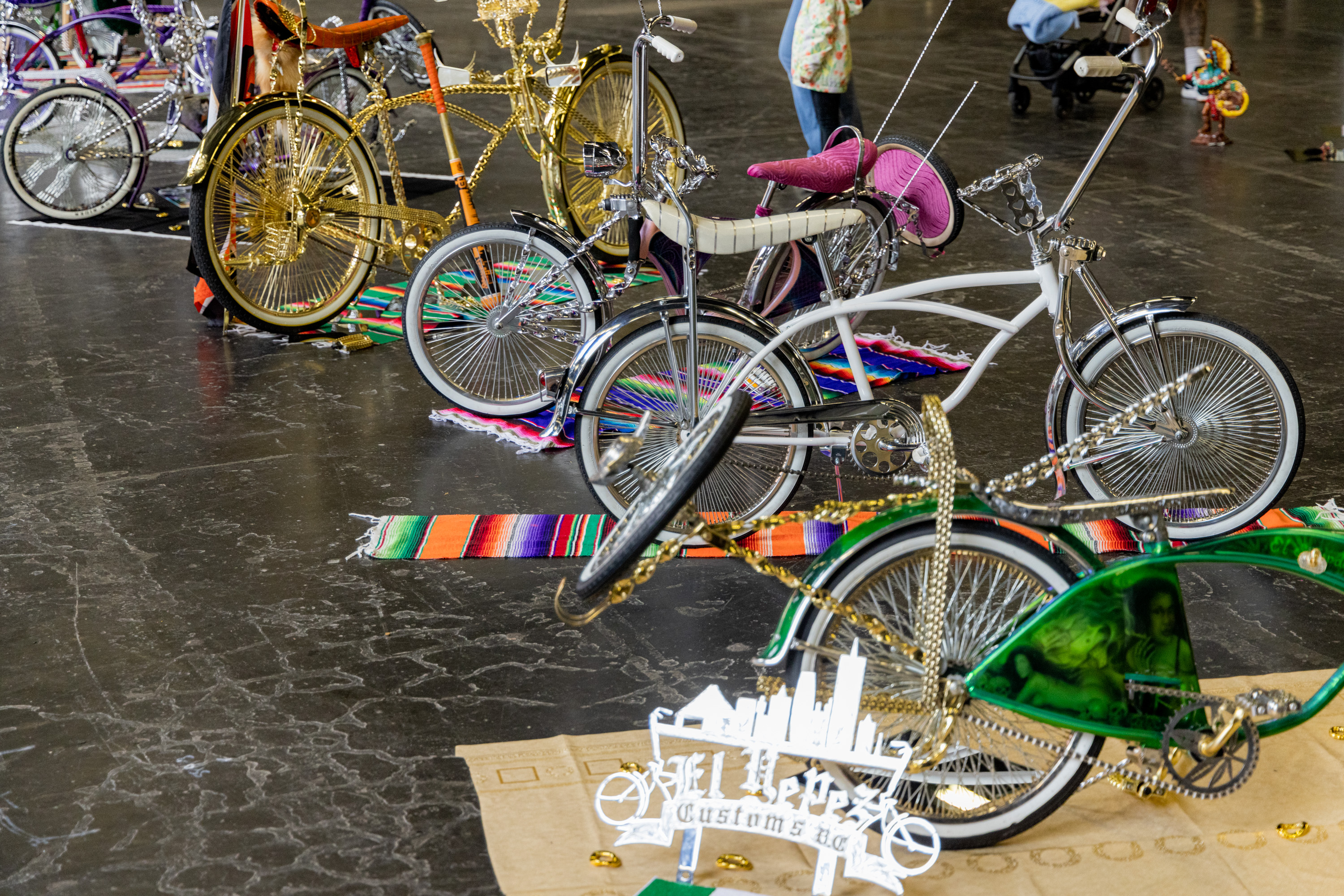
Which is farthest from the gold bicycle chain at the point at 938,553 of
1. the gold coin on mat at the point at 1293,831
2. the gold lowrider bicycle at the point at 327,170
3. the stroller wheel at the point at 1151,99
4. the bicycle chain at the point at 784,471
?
the stroller wheel at the point at 1151,99

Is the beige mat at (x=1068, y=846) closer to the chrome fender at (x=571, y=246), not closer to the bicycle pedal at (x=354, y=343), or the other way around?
the chrome fender at (x=571, y=246)

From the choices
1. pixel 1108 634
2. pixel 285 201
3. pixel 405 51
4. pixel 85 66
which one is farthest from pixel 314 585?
pixel 85 66

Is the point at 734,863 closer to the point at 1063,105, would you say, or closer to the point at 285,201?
the point at 285,201

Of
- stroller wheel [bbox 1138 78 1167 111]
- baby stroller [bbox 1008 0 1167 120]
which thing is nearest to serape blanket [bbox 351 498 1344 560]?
baby stroller [bbox 1008 0 1167 120]

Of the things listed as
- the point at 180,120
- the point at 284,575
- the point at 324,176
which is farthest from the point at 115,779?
the point at 180,120

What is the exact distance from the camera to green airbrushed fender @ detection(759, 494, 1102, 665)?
2.28 m

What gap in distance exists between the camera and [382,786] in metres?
2.57

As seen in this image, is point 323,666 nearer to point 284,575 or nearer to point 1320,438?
point 284,575

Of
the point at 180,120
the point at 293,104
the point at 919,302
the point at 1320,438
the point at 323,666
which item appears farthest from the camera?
the point at 180,120

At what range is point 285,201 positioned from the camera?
16.3ft

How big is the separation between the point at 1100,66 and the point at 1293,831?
5.80 ft

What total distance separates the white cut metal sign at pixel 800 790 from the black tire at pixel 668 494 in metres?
0.27

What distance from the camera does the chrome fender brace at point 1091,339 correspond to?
324 centimetres

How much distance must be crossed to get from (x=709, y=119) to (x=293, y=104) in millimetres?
4199
